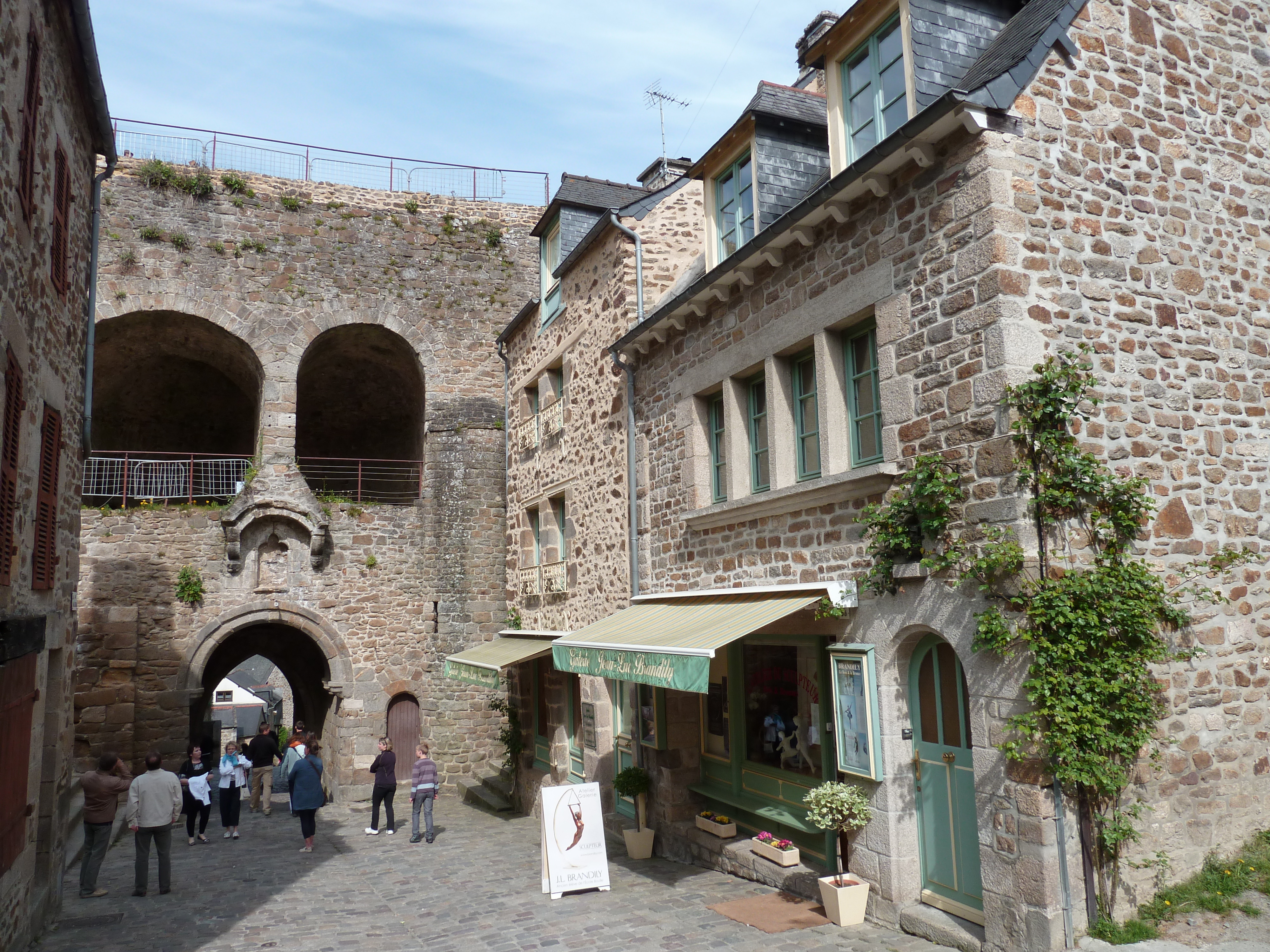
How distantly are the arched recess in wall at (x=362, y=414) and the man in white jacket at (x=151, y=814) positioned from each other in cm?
795

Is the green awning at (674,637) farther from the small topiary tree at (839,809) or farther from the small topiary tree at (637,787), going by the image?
the small topiary tree at (637,787)

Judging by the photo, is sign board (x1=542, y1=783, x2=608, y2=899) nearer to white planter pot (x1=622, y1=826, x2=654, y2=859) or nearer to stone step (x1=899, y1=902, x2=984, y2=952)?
white planter pot (x1=622, y1=826, x2=654, y2=859)

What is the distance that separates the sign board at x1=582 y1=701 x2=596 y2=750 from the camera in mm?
11547

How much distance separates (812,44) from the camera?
41.3ft

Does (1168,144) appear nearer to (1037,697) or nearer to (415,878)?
(1037,697)

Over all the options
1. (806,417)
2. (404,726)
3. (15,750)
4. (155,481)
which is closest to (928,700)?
(806,417)

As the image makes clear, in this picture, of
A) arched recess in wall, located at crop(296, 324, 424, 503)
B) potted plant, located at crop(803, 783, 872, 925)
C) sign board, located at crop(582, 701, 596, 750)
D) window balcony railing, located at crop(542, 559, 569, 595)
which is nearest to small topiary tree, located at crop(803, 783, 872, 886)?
potted plant, located at crop(803, 783, 872, 925)

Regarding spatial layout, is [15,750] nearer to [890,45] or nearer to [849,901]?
[849,901]

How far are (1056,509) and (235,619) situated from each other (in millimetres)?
12846

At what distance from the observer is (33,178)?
6617mm

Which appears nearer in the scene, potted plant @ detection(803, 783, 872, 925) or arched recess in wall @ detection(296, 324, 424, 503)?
potted plant @ detection(803, 783, 872, 925)

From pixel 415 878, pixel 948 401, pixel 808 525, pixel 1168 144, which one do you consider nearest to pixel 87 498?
pixel 415 878

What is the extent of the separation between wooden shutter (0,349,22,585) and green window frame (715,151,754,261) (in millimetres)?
6003

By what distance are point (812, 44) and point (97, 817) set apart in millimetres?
12226
